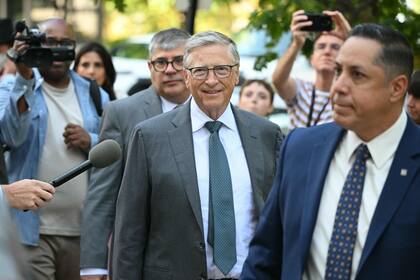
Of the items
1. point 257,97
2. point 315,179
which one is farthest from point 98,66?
point 315,179

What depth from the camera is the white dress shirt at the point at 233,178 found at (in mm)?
6465

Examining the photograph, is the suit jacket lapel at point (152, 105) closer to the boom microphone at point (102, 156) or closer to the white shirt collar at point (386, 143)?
the boom microphone at point (102, 156)

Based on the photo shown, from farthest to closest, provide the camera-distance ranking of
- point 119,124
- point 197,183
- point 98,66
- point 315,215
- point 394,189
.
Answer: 1. point 98,66
2. point 119,124
3. point 197,183
4. point 315,215
5. point 394,189

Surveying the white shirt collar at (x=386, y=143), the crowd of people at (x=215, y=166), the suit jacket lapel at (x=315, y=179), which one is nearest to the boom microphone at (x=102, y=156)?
the crowd of people at (x=215, y=166)

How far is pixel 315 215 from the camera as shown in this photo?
4.70m

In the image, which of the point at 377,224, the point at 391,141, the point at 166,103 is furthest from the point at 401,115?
the point at 166,103

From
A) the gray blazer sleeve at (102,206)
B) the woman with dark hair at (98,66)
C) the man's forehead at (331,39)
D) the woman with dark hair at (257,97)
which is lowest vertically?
the gray blazer sleeve at (102,206)

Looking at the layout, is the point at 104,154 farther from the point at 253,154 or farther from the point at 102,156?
the point at 253,154

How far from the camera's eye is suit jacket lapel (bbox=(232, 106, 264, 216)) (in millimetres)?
6590

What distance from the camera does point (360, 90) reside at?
4.69 meters

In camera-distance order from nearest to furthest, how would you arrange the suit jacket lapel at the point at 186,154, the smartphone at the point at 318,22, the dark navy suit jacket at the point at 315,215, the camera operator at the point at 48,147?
the dark navy suit jacket at the point at 315,215 → the suit jacket lapel at the point at 186,154 → the camera operator at the point at 48,147 → the smartphone at the point at 318,22

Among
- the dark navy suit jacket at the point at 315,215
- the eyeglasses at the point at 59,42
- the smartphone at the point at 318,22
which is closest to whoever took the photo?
the dark navy suit jacket at the point at 315,215

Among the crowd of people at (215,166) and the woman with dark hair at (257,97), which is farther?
the woman with dark hair at (257,97)

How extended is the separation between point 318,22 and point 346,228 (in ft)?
14.4
